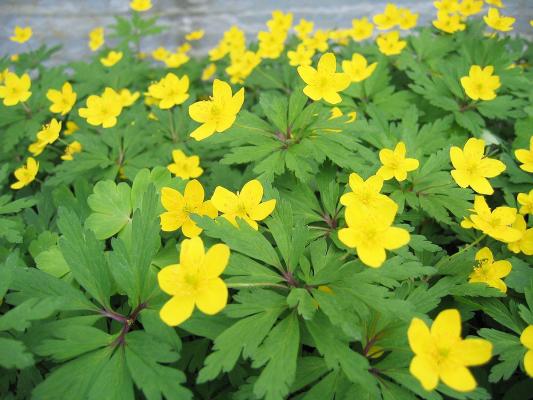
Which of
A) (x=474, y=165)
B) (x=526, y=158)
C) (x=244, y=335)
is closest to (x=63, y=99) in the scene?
(x=244, y=335)

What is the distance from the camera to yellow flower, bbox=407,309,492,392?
38.5 inches

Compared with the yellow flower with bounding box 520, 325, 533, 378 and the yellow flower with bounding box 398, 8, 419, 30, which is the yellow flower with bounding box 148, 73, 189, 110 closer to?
the yellow flower with bounding box 398, 8, 419, 30

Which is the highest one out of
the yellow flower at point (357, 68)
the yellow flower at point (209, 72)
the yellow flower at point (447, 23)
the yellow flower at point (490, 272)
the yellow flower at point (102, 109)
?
the yellow flower at point (447, 23)

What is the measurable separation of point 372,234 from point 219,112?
2.70 feet

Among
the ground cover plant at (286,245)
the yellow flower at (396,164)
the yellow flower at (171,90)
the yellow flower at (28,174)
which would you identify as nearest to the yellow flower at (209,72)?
the ground cover plant at (286,245)

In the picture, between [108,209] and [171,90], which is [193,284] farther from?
[171,90]

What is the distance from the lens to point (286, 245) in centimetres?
135

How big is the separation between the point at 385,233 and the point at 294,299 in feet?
1.05

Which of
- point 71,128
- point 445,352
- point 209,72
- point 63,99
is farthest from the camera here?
point 209,72

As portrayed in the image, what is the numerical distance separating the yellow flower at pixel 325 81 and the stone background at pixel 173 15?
13.1 feet

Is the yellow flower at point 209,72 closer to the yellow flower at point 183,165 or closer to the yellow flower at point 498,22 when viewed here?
the yellow flower at point 183,165

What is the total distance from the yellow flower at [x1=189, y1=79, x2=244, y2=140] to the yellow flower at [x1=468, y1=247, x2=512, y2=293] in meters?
1.11

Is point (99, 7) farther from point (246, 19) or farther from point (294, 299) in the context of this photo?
point (294, 299)

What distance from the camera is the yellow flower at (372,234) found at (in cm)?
112
